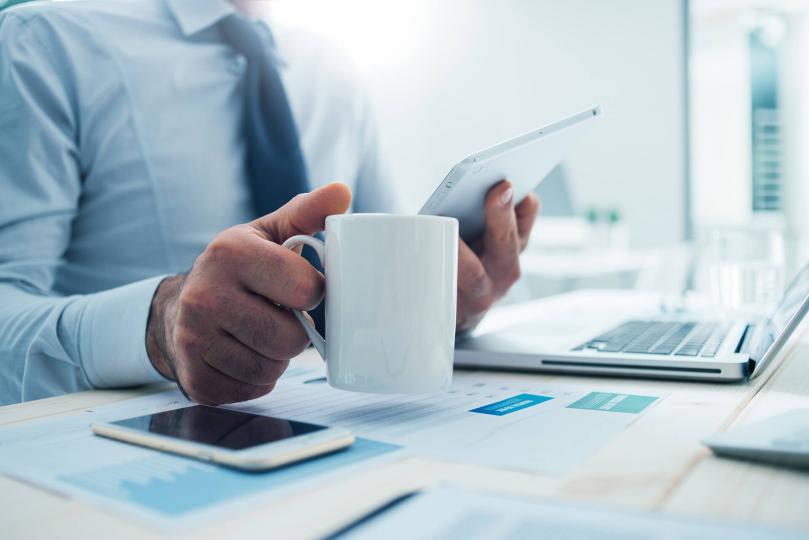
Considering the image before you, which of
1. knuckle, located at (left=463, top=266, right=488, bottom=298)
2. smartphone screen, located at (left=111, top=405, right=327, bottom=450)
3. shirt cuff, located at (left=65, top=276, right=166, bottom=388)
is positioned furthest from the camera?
knuckle, located at (left=463, top=266, right=488, bottom=298)

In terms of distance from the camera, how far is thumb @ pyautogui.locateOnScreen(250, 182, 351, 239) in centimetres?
49

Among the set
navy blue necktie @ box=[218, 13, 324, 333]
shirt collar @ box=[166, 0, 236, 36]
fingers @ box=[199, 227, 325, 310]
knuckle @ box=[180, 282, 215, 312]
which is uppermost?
shirt collar @ box=[166, 0, 236, 36]

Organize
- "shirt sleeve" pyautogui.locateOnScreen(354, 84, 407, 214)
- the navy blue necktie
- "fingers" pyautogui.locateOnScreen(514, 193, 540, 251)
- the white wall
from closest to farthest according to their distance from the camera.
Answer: "fingers" pyautogui.locateOnScreen(514, 193, 540, 251), the navy blue necktie, "shirt sleeve" pyautogui.locateOnScreen(354, 84, 407, 214), the white wall

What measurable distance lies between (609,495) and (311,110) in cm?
111

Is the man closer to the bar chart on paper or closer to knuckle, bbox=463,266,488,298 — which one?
knuckle, bbox=463,266,488,298

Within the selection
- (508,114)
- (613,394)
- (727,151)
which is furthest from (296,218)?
(727,151)

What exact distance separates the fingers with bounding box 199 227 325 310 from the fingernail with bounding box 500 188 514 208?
267 millimetres

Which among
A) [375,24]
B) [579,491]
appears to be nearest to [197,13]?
[579,491]

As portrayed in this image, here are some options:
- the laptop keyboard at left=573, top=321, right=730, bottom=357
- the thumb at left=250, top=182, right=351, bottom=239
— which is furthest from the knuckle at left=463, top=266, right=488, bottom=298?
the thumb at left=250, top=182, right=351, bottom=239

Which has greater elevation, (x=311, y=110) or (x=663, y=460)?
(x=311, y=110)

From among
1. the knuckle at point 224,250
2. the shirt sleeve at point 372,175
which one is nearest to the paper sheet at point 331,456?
the knuckle at point 224,250

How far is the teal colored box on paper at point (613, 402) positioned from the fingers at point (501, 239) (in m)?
0.22

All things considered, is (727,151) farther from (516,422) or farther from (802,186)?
(516,422)

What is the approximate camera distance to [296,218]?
0.51m
